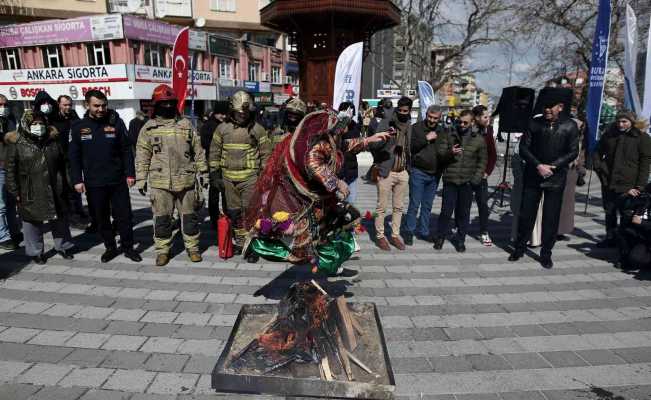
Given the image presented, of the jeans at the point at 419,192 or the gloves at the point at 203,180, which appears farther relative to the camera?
the jeans at the point at 419,192

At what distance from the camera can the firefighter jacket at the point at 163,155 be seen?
5.01 m

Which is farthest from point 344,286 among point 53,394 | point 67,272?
point 67,272

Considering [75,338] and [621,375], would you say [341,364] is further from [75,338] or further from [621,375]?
[75,338]

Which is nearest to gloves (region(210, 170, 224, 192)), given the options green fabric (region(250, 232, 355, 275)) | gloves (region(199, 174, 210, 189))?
gloves (region(199, 174, 210, 189))

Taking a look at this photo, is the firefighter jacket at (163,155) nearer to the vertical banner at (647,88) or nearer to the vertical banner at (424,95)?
the vertical banner at (647,88)

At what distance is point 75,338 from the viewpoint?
12.0 feet

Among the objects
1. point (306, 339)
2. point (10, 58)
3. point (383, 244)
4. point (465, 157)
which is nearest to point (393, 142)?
point (465, 157)

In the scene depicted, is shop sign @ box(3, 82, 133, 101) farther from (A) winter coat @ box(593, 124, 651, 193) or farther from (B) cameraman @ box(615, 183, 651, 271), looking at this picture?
(B) cameraman @ box(615, 183, 651, 271)

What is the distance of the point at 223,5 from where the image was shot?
1380 inches

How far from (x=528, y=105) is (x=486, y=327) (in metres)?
6.53

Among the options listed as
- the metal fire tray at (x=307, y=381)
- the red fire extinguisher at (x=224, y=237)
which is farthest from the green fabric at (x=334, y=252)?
the red fire extinguisher at (x=224, y=237)

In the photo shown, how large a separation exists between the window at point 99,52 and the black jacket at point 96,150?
76.6 feet

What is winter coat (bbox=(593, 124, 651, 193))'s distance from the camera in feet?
19.1

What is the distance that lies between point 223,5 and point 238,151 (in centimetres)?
3470
